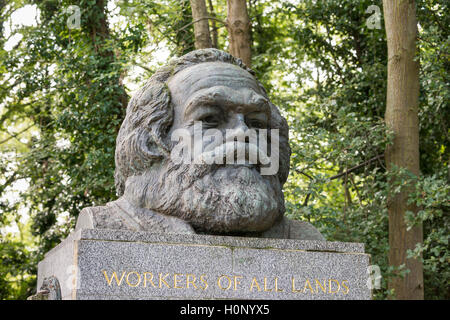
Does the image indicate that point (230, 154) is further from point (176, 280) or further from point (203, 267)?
point (176, 280)

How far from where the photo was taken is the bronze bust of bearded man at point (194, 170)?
5.77m

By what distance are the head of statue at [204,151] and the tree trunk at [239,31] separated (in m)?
4.66

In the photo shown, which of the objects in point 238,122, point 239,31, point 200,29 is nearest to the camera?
point 238,122

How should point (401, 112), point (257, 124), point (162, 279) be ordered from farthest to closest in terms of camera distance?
1. point (401, 112)
2. point (257, 124)
3. point (162, 279)

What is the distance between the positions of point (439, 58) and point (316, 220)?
2840 mm

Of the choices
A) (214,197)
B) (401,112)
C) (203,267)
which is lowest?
(203,267)

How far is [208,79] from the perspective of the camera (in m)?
6.15

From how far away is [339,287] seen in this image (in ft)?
18.9

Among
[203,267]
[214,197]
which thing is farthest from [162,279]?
[214,197]

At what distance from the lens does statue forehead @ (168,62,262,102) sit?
615 cm

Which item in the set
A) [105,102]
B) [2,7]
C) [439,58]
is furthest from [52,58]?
[439,58]

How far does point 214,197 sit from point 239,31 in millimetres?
5847

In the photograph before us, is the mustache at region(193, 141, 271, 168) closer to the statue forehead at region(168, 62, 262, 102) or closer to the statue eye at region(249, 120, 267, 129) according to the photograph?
the statue eye at region(249, 120, 267, 129)

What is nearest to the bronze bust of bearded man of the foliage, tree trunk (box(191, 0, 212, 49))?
the foliage
